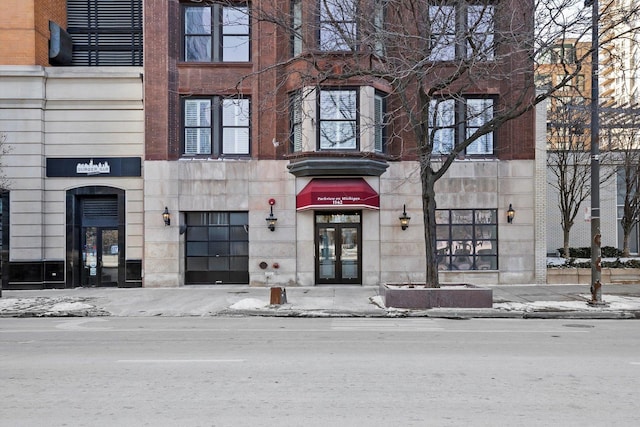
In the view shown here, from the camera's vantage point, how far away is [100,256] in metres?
18.7

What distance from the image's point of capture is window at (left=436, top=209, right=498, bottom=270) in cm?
1859

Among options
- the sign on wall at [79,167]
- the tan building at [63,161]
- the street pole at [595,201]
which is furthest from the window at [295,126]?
the street pole at [595,201]

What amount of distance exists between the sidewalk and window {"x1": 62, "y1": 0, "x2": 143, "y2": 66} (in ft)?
29.4

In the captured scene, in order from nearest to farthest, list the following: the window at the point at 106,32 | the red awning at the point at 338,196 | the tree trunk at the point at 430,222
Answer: the tree trunk at the point at 430,222, the red awning at the point at 338,196, the window at the point at 106,32

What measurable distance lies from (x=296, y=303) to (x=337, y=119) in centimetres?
679

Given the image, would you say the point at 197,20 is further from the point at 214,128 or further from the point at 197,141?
the point at 197,141

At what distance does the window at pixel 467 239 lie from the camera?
18.6m

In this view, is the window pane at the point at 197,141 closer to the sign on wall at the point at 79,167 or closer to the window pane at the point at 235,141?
the window pane at the point at 235,141

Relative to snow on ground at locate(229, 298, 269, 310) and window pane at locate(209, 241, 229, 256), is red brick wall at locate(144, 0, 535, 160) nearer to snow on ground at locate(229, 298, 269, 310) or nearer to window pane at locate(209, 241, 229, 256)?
window pane at locate(209, 241, 229, 256)

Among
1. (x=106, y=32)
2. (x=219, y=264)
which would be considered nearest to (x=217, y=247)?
(x=219, y=264)

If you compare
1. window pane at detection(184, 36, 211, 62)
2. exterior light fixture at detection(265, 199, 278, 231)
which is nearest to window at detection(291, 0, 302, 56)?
window pane at detection(184, 36, 211, 62)

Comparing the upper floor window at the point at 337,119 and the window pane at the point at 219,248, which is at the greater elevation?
the upper floor window at the point at 337,119

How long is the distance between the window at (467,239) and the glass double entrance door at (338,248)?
3.02 metres

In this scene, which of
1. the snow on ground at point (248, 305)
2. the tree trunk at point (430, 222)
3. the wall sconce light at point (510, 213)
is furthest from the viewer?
the wall sconce light at point (510, 213)
